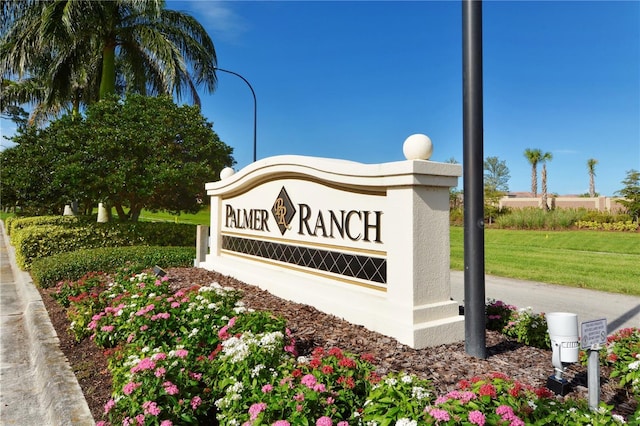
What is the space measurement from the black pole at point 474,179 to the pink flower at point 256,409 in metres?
2.17

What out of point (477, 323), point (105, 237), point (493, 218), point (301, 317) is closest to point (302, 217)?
point (301, 317)

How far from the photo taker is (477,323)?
3770mm

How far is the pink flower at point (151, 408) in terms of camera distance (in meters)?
2.61

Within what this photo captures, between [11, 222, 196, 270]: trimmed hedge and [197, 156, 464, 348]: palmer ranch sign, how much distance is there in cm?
689

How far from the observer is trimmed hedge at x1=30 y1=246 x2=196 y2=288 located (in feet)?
27.9

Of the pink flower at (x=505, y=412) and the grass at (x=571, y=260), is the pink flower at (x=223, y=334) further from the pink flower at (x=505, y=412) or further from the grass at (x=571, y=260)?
the grass at (x=571, y=260)

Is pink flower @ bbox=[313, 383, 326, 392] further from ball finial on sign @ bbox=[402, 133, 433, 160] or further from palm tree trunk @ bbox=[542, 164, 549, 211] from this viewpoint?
palm tree trunk @ bbox=[542, 164, 549, 211]

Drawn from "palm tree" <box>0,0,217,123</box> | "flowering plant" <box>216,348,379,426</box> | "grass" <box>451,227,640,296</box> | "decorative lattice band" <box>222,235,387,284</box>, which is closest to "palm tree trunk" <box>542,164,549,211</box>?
"grass" <box>451,227,640,296</box>

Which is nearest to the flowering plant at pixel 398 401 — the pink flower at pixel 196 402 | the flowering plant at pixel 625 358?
the pink flower at pixel 196 402

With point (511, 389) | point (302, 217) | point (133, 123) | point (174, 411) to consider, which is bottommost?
point (174, 411)

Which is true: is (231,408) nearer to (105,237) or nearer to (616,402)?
(616,402)

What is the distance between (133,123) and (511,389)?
40.2 ft

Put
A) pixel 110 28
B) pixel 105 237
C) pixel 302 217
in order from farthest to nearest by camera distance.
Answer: pixel 110 28, pixel 105 237, pixel 302 217

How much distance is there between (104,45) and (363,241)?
14.7m
